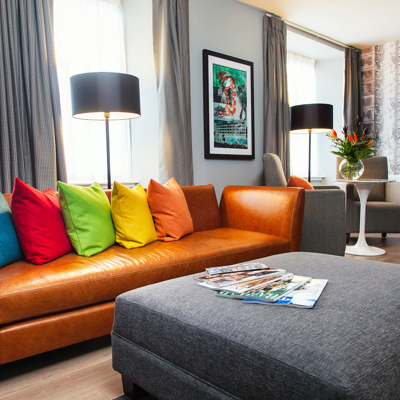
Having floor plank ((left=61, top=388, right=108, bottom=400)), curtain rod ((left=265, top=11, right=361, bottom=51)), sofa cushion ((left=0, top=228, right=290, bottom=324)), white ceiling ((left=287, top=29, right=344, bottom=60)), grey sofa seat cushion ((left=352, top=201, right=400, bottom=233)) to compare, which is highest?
curtain rod ((left=265, top=11, right=361, bottom=51))

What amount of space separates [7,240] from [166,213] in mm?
921

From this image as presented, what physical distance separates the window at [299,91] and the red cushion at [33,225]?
434 centimetres

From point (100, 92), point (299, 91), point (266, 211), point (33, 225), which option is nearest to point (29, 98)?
point (100, 92)

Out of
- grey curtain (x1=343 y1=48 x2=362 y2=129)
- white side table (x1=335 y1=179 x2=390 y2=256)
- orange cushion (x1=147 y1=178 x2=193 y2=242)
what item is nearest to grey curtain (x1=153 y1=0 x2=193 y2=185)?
orange cushion (x1=147 y1=178 x2=193 y2=242)

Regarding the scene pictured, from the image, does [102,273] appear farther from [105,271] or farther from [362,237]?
A: [362,237]

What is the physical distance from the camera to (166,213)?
7.55ft

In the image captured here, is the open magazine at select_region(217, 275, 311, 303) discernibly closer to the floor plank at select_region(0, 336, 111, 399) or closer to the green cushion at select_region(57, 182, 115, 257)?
the floor plank at select_region(0, 336, 111, 399)

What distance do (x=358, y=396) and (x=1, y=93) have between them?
2.69 meters

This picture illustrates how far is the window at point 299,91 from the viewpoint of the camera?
5.51m

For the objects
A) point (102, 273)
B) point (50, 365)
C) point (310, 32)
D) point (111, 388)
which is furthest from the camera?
point (310, 32)

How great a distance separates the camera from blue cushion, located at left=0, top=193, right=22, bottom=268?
1.64 meters

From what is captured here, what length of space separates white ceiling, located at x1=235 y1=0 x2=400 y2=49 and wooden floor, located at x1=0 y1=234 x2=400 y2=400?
3814 millimetres

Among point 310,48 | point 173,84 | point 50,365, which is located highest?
point 310,48

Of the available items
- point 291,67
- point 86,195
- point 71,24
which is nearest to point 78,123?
point 71,24
